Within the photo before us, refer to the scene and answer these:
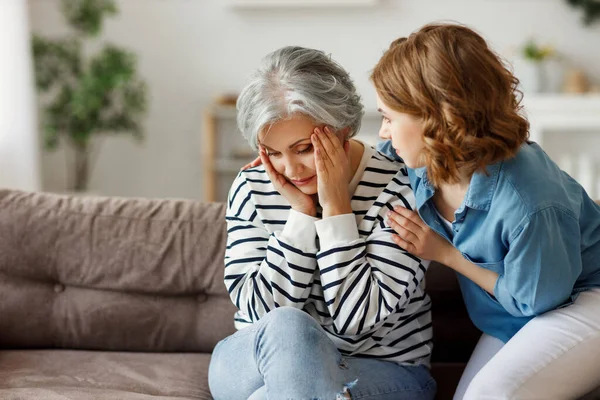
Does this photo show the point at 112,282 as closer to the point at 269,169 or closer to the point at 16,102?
the point at 269,169

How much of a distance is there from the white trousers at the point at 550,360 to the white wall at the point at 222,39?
3254 mm

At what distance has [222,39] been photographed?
4586 millimetres

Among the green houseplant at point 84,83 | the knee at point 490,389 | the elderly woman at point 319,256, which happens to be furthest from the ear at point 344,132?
the green houseplant at point 84,83

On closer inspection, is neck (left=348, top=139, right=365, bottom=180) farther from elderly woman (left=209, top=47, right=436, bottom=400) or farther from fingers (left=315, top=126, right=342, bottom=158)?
fingers (left=315, top=126, right=342, bottom=158)

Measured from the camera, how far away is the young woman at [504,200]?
136 centimetres

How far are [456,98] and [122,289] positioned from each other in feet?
3.47

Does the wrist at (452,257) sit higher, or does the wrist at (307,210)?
the wrist at (307,210)

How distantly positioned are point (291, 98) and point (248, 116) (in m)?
0.11

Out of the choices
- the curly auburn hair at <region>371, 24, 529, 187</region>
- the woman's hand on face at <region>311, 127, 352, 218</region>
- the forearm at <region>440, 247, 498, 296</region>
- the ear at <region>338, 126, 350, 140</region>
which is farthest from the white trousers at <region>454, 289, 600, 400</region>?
the ear at <region>338, 126, 350, 140</region>

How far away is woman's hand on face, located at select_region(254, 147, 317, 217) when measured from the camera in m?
1.61

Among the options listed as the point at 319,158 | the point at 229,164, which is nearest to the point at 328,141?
the point at 319,158

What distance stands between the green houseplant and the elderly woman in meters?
2.61

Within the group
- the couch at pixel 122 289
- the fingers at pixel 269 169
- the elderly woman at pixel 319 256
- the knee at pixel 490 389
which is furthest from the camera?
the couch at pixel 122 289

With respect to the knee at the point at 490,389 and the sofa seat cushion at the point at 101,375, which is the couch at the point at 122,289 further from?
the knee at the point at 490,389
